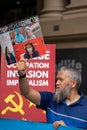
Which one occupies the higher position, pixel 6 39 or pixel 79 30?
pixel 6 39

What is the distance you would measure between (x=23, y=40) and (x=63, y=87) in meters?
0.50

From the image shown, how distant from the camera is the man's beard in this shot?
10.3 feet

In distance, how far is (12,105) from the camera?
4305 millimetres

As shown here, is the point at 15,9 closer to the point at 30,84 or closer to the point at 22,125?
the point at 30,84

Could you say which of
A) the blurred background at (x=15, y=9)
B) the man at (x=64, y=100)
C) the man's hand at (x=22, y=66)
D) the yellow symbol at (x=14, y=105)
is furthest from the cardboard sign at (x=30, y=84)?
the blurred background at (x=15, y=9)

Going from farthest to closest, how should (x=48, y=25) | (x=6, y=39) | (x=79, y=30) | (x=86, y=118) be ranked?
(x=48, y=25)
(x=79, y=30)
(x=6, y=39)
(x=86, y=118)

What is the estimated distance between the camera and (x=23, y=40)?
10.6 ft

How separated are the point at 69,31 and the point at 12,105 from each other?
5.90 feet

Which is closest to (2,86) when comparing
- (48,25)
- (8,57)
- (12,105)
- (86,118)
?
(12,105)

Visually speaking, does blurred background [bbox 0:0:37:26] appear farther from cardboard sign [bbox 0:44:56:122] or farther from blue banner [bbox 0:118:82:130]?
blue banner [bbox 0:118:82:130]

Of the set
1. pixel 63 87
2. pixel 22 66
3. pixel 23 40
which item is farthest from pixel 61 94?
pixel 23 40

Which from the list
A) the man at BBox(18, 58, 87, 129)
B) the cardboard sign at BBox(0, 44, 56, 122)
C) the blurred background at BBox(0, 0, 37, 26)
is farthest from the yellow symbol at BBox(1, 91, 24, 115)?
the blurred background at BBox(0, 0, 37, 26)

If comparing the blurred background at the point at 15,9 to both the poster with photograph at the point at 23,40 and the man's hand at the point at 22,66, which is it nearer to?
the poster with photograph at the point at 23,40

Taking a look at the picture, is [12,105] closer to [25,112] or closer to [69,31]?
[25,112]
